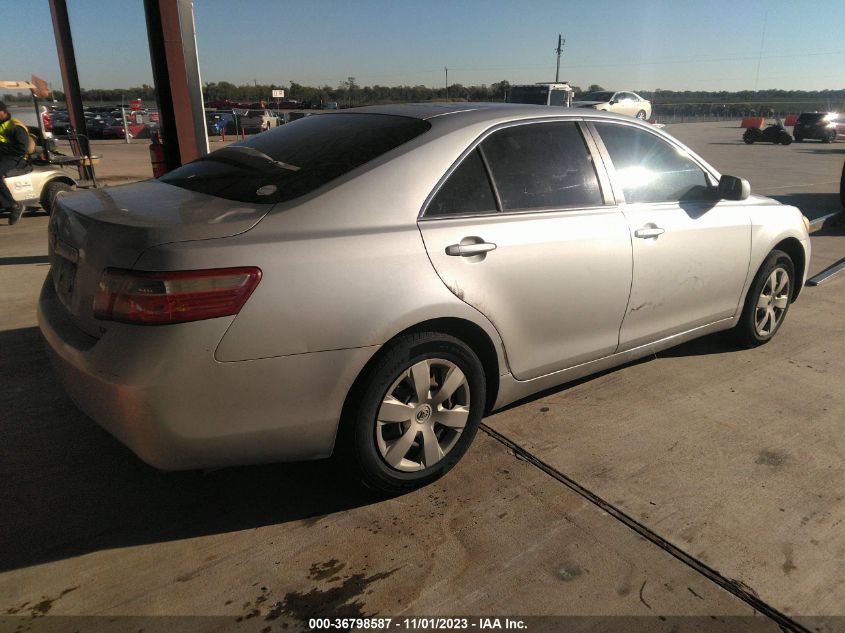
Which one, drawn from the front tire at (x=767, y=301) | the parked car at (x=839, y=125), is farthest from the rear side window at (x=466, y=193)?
the parked car at (x=839, y=125)

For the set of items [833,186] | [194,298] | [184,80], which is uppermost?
[184,80]

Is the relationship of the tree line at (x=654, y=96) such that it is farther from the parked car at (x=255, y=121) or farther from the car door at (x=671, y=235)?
the car door at (x=671, y=235)

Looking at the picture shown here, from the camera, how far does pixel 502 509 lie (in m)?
2.66

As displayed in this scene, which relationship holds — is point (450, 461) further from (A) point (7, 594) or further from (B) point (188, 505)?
(A) point (7, 594)

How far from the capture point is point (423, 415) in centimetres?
266

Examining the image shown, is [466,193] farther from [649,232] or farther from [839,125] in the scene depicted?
[839,125]

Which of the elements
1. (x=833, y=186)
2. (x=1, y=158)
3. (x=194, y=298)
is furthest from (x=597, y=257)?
(x=833, y=186)

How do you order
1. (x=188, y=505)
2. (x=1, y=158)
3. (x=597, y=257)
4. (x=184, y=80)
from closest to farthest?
1. (x=188, y=505)
2. (x=597, y=257)
3. (x=184, y=80)
4. (x=1, y=158)

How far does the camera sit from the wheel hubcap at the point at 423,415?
2562 millimetres

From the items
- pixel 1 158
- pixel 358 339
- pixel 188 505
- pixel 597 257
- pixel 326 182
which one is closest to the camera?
pixel 358 339

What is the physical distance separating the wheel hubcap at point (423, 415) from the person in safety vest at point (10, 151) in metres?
8.43

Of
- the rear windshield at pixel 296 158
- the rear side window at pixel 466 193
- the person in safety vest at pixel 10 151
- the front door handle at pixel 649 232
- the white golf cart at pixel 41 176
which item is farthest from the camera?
the white golf cart at pixel 41 176

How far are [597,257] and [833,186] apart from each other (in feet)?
45.8

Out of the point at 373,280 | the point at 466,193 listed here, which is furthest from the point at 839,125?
the point at 373,280
